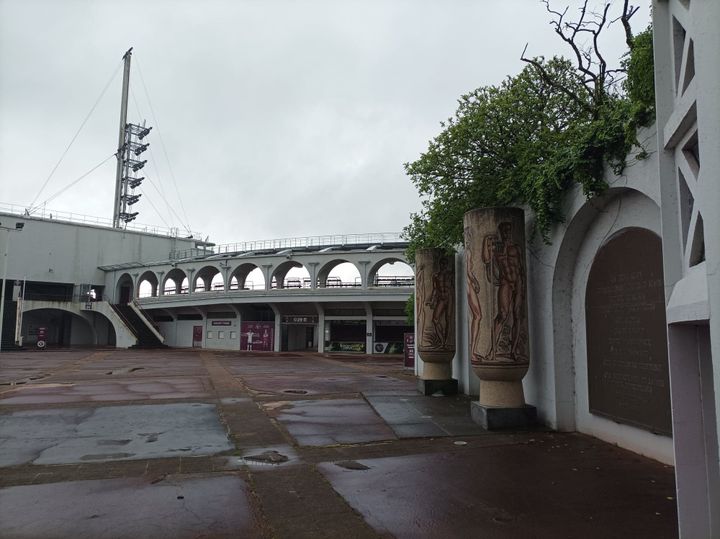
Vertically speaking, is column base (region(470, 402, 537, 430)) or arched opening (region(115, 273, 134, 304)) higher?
arched opening (region(115, 273, 134, 304))

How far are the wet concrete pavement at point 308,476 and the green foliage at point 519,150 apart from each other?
427cm

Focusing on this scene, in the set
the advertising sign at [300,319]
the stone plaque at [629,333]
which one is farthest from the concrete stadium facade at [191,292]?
the stone plaque at [629,333]

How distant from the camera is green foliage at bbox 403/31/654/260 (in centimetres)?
897

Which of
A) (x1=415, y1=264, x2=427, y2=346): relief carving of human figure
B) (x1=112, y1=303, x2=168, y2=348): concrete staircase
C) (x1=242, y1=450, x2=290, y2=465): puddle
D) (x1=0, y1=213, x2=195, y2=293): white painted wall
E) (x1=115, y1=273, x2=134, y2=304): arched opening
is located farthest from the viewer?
(x1=115, y1=273, x2=134, y2=304): arched opening

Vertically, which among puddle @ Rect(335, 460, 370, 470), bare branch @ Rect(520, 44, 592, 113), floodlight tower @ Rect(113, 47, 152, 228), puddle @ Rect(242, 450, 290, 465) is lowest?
puddle @ Rect(335, 460, 370, 470)

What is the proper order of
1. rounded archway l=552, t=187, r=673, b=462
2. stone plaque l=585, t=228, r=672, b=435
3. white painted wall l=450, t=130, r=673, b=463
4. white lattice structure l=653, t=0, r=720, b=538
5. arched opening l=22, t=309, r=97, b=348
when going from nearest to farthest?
white lattice structure l=653, t=0, r=720, b=538, stone plaque l=585, t=228, r=672, b=435, rounded archway l=552, t=187, r=673, b=462, white painted wall l=450, t=130, r=673, b=463, arched opening l=22, t=309, r=97, b=348

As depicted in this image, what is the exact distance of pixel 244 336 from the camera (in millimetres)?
42969

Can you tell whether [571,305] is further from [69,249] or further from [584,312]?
[69,249]

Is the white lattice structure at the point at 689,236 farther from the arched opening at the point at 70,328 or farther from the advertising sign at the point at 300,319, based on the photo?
the arched opening at the point at 70,328

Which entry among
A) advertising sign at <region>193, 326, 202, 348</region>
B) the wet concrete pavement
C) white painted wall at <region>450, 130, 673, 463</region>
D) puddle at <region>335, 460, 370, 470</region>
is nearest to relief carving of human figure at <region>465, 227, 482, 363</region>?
white painted wall at <region>450, 130, 673, 463</region>

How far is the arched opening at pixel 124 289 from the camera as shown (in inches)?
2148

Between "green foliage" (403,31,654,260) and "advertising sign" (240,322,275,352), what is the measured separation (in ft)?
103

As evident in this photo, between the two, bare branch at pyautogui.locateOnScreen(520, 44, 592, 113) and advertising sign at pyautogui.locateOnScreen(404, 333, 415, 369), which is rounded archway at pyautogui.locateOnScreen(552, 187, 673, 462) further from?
advertising sign at pyautogui.locateOnScreen(404, 333, 415, 369)

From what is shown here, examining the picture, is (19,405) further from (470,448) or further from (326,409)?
(470,448)
